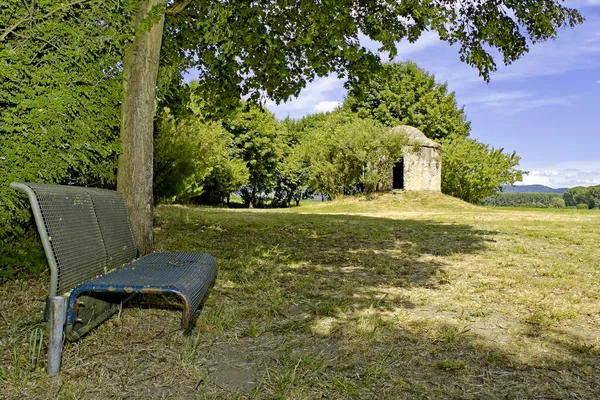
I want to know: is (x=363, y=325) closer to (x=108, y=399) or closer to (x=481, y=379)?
(x=481, y=379)

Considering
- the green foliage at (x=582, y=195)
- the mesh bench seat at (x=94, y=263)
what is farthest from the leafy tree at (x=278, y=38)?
the green foliage at (x=582, y=195)

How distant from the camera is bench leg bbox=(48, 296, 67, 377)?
2.86m

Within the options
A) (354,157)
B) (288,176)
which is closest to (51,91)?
(354,157)

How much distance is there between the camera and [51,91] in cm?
458

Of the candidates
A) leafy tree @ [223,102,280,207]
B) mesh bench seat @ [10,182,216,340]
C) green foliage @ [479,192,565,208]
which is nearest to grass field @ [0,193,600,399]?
mesh bench seat @ [10,182,216,340]

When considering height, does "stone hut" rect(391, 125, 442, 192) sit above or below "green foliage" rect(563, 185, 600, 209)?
above

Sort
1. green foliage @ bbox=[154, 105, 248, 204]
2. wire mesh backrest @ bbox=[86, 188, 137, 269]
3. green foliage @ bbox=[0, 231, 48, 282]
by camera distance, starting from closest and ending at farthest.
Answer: wire mesh backrest @ bbox=[86, 188, 137, 269] → green foliage @ bbox=[0, 231, 48, 282] → green foliage @ bbox=[154, 105, 248, 204]

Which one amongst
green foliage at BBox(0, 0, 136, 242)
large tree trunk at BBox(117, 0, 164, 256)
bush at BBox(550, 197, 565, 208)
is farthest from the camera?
bush at BBox(550, 197, 565, 208)

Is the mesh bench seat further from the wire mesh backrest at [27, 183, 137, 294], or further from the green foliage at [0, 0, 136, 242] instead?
the green foliage at [0, 0, 136, 242]

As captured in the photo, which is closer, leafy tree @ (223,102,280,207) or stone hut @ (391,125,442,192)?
stone hut @ (391,125,442,192)

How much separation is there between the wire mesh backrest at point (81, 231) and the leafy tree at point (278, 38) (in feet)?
5.09

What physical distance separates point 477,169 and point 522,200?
22.6m

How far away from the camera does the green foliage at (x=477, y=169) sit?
32000 millimetres

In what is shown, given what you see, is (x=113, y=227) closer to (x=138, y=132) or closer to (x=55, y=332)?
(x=55, y=332)
